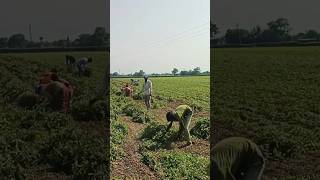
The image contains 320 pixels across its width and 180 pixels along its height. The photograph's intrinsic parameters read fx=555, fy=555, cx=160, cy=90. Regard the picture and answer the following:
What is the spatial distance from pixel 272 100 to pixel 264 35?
1.35m

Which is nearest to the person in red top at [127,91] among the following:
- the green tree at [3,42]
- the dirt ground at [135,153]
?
the dirt ground at [135,153]

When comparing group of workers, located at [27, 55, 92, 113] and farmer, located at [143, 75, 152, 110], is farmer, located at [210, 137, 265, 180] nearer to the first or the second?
group of workers, located at [27, 55, 92, 113]

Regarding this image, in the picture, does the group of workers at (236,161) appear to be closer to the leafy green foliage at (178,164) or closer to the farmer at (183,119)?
the leafy green foliage at (178,164)

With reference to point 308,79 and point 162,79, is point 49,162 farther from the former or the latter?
point 308,79

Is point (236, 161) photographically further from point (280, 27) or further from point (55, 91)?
point (280, 27)

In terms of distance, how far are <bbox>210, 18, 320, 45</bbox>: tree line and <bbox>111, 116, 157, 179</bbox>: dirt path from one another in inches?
100

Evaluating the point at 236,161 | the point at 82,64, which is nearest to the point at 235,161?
the point at 236,161

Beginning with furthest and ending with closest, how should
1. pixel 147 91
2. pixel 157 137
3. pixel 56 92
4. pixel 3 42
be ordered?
pixel 147 91 < pixel 3 42 < pixel 157 137 < pixel 56 92

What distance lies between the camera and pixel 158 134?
10.0 meters

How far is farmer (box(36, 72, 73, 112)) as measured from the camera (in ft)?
30.5

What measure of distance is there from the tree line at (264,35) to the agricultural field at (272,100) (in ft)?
0.90

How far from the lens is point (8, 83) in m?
10.3

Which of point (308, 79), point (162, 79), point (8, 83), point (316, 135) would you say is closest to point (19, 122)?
point (8, 83)

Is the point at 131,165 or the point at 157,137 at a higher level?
the point at 157,137
